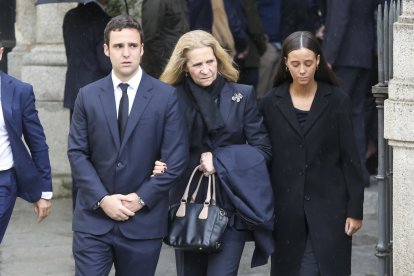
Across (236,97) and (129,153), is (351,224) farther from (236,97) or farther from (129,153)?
(129,153)

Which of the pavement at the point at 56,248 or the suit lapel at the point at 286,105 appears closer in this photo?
the suit lapel at the point at 286,105

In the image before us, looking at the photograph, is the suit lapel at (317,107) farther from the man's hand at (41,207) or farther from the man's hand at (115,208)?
the man's hand at (41,207)

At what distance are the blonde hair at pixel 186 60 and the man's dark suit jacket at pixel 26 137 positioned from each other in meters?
0.78

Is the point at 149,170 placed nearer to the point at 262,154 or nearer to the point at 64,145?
the point at 262,154

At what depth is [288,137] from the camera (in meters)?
7.34

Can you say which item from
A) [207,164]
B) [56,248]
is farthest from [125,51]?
[56,248]

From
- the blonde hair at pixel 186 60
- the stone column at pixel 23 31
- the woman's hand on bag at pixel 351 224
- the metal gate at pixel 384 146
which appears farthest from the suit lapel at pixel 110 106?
the stone column at pixel 23 31

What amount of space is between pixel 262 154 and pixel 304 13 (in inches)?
204

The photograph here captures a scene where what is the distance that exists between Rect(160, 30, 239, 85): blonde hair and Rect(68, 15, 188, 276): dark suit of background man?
1.13 ft

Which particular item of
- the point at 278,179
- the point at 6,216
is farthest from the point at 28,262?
the point at 278,179

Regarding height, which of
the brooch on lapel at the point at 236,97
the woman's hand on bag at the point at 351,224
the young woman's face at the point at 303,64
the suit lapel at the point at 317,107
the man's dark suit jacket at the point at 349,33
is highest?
the man's dark suit jacket at the point at 349,33

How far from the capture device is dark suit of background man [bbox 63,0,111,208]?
10086mm

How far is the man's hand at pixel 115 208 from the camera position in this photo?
6.77 m

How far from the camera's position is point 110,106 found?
692 cm
